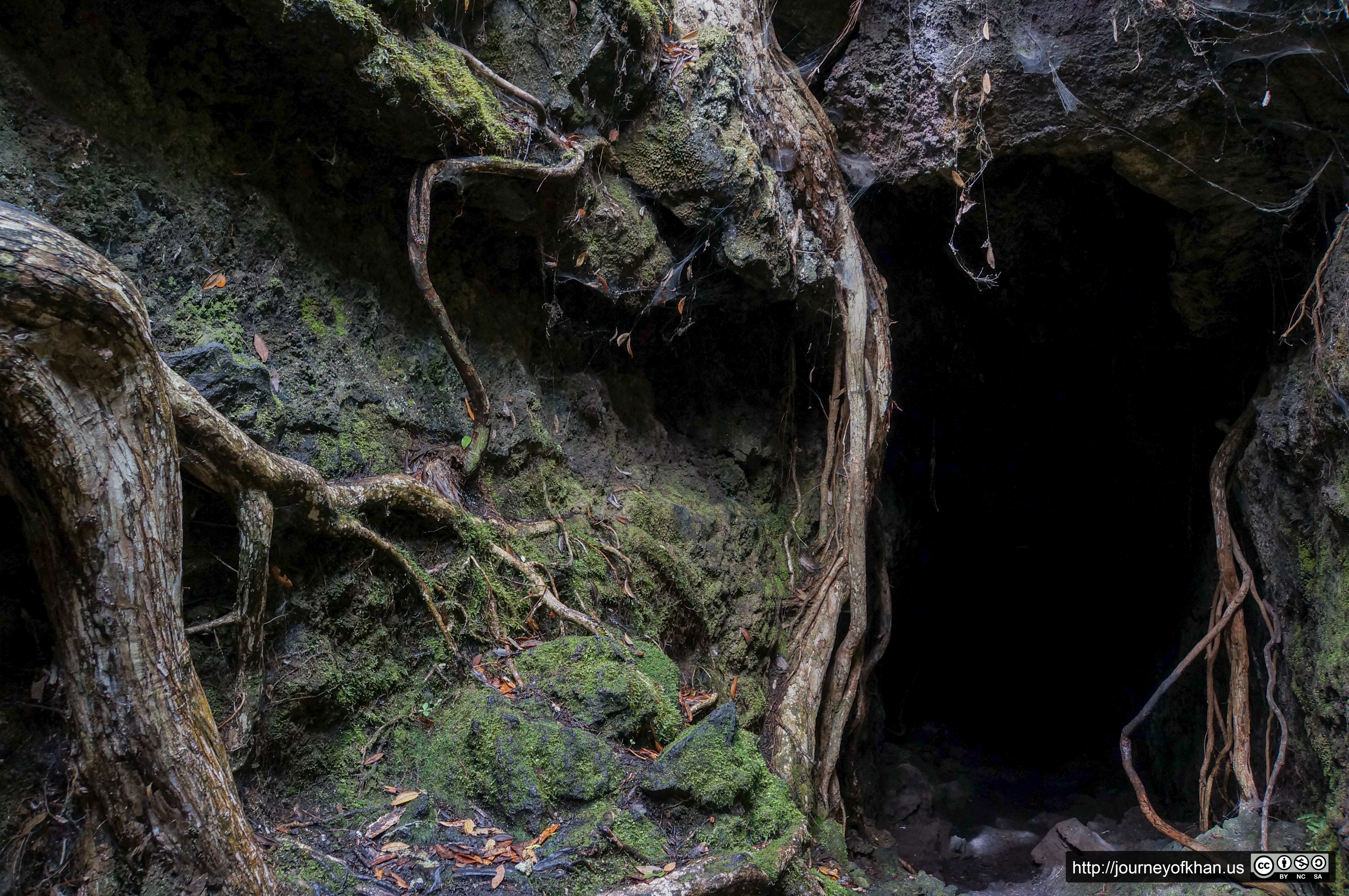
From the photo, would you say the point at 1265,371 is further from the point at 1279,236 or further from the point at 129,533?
the point at 129,533

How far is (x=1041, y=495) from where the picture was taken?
7523 mm

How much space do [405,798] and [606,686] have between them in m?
0.73

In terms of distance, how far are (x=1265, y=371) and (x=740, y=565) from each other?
3194mm

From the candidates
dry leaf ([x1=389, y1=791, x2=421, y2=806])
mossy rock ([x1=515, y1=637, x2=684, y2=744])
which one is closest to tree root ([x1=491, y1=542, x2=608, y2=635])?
mossy rock ([x1=515, y1=637, x2=684, y2=744])

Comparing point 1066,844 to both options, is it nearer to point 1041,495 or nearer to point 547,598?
point 547,598

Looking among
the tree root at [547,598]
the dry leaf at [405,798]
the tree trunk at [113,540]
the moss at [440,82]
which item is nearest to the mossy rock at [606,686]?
the tree root at [547,598]

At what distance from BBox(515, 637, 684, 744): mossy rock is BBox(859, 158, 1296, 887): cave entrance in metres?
2.97

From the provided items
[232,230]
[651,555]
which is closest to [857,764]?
[651,555]

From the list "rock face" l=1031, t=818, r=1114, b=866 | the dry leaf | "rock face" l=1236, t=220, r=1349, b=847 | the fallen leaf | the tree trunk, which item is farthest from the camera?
"rock face" l=1031, t=818, r=1114, b=866

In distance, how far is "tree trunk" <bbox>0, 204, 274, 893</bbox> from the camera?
157 centimetres

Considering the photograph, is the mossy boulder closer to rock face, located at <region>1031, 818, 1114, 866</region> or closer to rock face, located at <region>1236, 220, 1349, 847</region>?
rock face, located at <region>1236, 220, 1349, 847</region>

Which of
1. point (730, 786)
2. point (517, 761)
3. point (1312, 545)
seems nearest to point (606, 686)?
point (517, 761)

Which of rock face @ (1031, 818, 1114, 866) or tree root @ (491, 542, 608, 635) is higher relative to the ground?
tree root @ (491, 542, 608, 635)

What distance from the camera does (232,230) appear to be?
8.66ft
